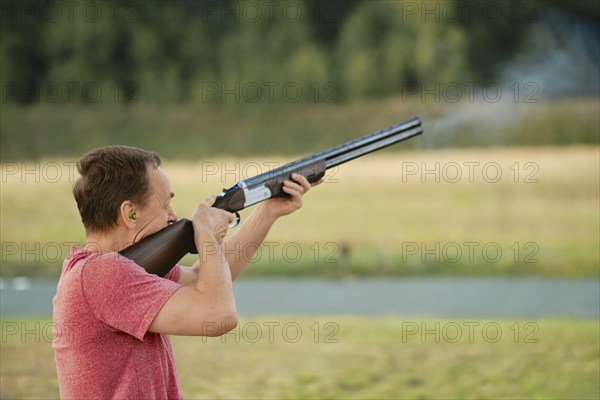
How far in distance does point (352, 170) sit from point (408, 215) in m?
2.35

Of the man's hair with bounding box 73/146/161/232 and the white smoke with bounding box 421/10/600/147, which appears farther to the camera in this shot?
the white smoke with bounding box 421/10/600/147

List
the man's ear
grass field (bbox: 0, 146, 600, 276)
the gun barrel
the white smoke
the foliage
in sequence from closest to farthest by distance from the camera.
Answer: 1. the man's ear
2. the gun barrel
3. grass field (bbox: 0, 146, 600, 276)
4. the white smoke
5. the foliage

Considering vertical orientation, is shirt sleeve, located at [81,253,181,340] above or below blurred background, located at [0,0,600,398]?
below

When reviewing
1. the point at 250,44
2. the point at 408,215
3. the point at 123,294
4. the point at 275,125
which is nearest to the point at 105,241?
the point at 123,294

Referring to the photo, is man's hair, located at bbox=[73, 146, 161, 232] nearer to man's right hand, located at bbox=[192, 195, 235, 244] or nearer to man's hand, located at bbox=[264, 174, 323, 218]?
man's right hand, located at bbox=[192, 195, 235, 244]

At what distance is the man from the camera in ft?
7.34

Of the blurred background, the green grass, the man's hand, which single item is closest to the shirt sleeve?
the man's hand

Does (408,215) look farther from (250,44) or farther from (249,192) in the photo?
(249,192)

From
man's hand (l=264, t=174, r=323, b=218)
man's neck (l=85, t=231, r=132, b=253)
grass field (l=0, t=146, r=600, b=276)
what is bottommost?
man's neck (l=85, t=231, r=132, b=253)

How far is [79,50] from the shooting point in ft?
64.3

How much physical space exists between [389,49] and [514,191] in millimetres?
6360

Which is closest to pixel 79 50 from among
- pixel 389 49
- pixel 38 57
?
pixel 38 57

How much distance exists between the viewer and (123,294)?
2.25 m

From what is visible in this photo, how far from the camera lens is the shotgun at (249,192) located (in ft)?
8.05
